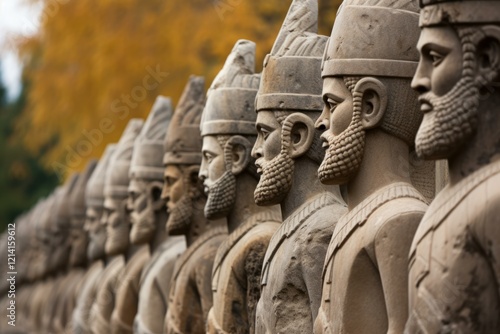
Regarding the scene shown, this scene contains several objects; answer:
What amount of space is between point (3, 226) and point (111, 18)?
26636 millimetres

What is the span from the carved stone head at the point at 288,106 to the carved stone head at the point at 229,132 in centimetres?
108

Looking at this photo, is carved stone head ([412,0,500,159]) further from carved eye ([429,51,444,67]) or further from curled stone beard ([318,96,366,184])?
curled stone beard ([318,96,366,184])

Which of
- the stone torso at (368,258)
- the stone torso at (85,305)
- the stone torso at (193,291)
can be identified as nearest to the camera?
the stone torso at (368,258)

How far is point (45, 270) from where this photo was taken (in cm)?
2264

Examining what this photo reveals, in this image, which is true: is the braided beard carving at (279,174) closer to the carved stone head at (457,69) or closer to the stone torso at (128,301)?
the carved stone head at (457,69)

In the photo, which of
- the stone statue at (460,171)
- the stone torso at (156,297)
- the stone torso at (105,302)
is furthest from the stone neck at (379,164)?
the stone torso at (105,302)

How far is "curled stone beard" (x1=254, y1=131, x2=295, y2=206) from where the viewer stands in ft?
29.6

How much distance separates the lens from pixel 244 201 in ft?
34.3

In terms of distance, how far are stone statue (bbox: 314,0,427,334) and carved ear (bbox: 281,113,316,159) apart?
2.83 ft

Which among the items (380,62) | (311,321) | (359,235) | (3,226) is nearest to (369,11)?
(380,62)

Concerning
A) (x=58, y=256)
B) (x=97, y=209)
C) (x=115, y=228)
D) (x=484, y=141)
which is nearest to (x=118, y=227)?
(x=115, y=228)

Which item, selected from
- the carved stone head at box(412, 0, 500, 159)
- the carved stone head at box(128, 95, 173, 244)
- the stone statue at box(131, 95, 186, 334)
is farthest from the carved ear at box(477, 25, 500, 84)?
the carved stone head at box(128, 95, 173, 244)

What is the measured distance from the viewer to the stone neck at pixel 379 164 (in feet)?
25.6

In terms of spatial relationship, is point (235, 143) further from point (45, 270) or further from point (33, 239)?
point (33, 239)
